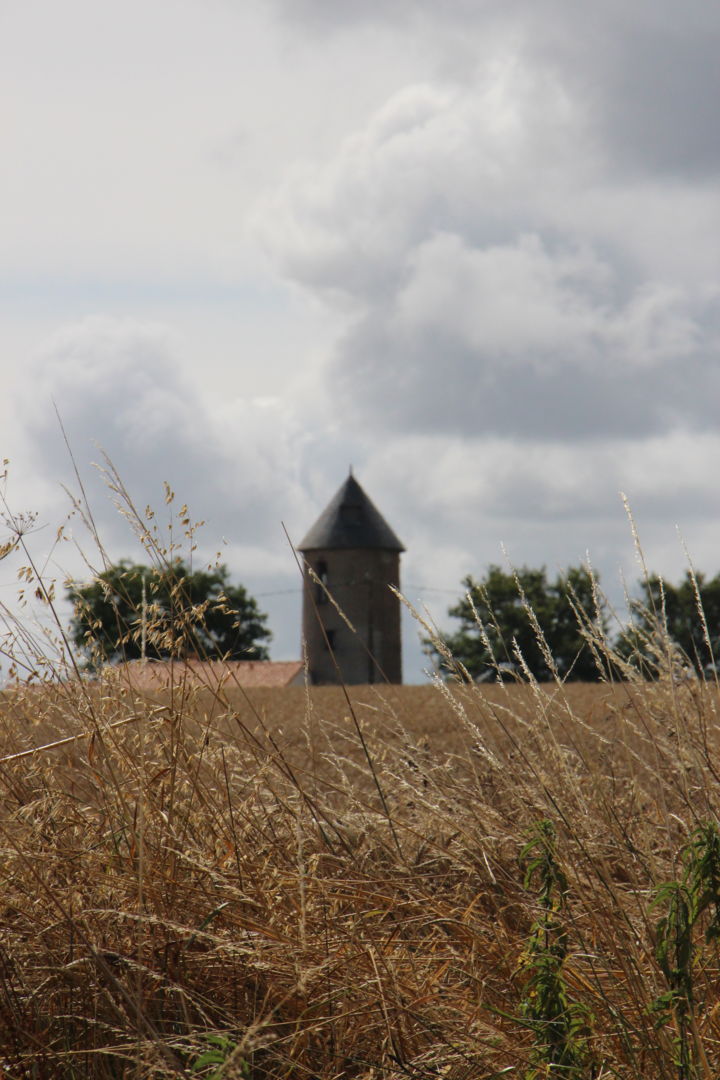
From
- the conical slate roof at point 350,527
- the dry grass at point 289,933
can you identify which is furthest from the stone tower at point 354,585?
the dry grass at point 289,933

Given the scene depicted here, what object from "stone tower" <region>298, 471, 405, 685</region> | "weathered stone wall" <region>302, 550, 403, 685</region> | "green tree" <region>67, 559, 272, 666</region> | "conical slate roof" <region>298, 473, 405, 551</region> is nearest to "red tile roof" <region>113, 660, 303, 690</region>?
"green tree" <region>67, 559, 272, 666</region>

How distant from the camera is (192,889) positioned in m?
2.75

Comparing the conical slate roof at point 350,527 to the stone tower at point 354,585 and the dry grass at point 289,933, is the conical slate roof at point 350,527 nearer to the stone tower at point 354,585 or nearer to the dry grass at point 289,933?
the stone tower at point 354,585

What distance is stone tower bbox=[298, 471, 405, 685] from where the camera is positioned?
48344mm

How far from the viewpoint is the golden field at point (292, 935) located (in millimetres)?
2332

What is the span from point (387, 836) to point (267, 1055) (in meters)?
1.18

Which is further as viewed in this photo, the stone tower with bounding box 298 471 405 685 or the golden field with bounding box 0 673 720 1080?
the stone tower with bounding box 298 471 405 685

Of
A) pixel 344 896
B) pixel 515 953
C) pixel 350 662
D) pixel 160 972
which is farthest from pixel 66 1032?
pixel 350 662

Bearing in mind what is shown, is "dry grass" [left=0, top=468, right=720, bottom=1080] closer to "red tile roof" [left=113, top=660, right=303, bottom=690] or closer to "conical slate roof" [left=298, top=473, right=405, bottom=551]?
"red tile roof" [left=113, top=660, right=303, bottom=690]

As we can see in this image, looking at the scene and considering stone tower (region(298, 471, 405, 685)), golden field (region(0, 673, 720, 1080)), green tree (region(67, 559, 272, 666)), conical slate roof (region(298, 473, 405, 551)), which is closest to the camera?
golden field (region(0, 673, 720, 1080))

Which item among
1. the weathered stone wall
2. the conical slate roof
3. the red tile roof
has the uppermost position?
the conical slate roof

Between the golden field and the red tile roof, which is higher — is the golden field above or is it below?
below

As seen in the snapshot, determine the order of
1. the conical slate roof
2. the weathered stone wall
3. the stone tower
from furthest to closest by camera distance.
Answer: the conical slate roof → the stone tower → the weathered stone wall

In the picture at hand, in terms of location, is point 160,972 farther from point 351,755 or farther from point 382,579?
point 382,579
